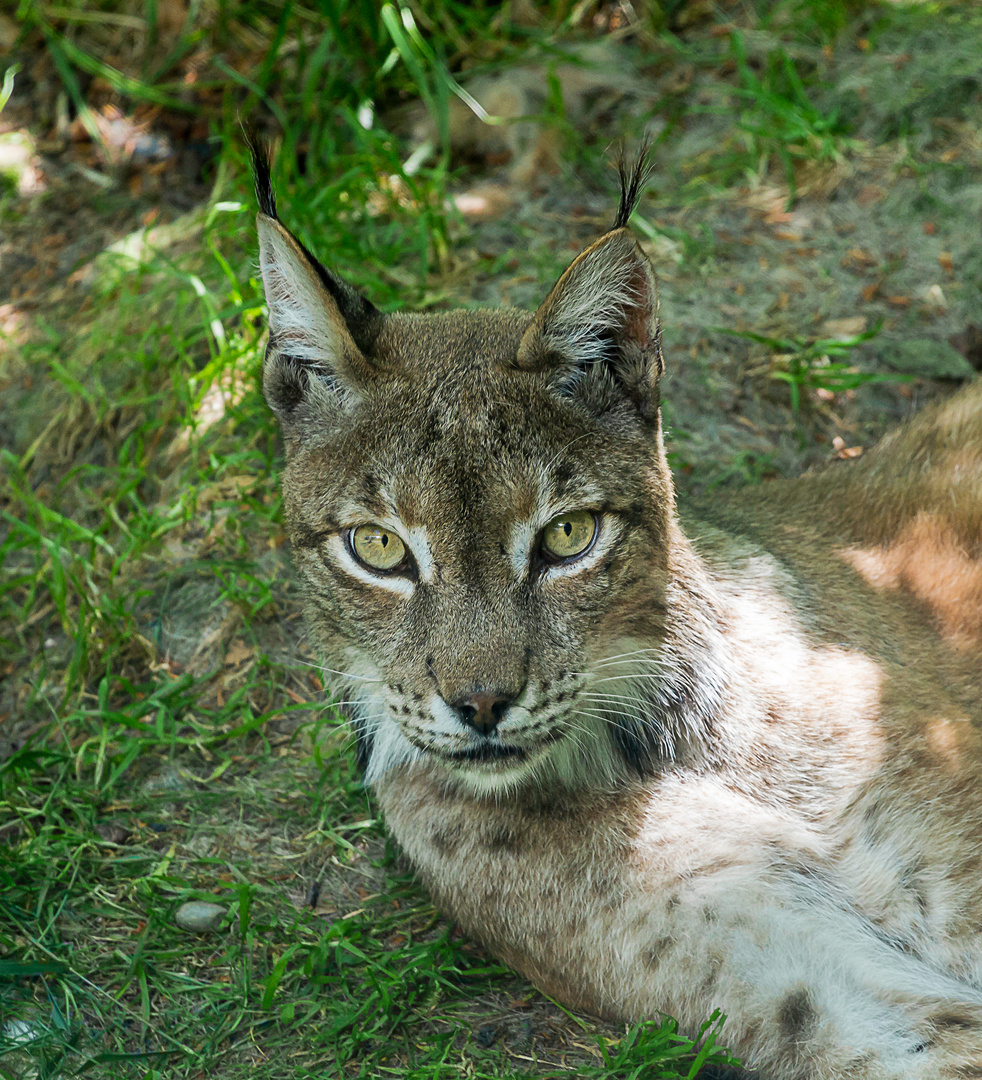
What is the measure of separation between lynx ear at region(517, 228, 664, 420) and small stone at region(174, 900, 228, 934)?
1900 millimetres

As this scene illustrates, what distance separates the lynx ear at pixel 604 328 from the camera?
2.91 metres

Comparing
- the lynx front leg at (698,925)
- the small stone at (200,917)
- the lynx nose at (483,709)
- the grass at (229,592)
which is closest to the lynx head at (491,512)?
the lynx nose at (483,709)

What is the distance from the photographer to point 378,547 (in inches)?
119

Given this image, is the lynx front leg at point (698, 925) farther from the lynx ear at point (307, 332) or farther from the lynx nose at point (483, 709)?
the lynx ear at point (307, 332)

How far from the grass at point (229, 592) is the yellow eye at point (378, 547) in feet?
3.95

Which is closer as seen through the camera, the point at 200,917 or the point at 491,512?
the point at 491,512

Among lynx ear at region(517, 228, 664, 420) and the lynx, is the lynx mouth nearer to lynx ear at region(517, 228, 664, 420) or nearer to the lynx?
the lynx

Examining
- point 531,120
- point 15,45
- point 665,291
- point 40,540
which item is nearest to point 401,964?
→ point 40,540

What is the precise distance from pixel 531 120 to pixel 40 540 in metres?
3.20

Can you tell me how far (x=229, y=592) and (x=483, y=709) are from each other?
2.02 m

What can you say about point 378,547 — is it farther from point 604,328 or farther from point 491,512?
point 604,328

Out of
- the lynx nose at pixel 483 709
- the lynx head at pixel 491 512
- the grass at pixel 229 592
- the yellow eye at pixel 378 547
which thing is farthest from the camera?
the grass at pixel 229 592

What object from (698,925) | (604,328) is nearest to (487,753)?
(698,925)

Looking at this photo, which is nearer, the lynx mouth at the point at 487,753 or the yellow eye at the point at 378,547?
the lynx mouth at the point at 487,753
